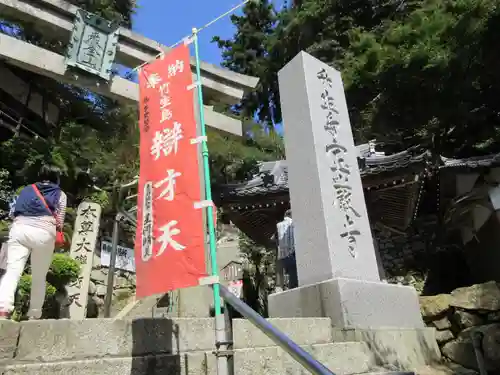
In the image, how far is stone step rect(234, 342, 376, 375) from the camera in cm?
309

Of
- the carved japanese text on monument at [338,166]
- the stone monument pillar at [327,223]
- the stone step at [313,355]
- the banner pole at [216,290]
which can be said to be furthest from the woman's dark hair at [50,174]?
the carved japanese text on monument at [338,166]

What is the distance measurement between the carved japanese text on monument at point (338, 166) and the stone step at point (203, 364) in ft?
4.72

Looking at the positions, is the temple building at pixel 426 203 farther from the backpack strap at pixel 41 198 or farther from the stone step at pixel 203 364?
the backpack strap at pixel 41 198

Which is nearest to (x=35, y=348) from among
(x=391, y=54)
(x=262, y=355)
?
(x=262, y=355)

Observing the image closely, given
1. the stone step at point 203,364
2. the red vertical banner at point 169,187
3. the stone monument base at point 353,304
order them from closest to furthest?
the stone step at point 203,364 → the red vertical banner at point 169,187 → the stone monument base at point 353,304

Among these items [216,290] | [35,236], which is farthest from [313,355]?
[35,236]

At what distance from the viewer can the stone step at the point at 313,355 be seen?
10.2ft

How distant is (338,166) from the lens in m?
5.47

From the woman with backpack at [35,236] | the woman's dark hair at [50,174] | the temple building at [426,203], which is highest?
the temple building at [426,203]

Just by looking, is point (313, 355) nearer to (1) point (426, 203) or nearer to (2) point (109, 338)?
(2) point (109, 338)

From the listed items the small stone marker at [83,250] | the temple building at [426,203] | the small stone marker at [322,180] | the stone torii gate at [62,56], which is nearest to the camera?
the small stone marker at [322,180]

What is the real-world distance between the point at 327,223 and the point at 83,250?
18.6 ft

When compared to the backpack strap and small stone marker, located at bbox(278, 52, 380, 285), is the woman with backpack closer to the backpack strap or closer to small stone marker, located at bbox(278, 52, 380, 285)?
the backpack strap

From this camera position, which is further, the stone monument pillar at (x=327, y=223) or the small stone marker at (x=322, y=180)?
the small stone marker at (x=322, y=180)
